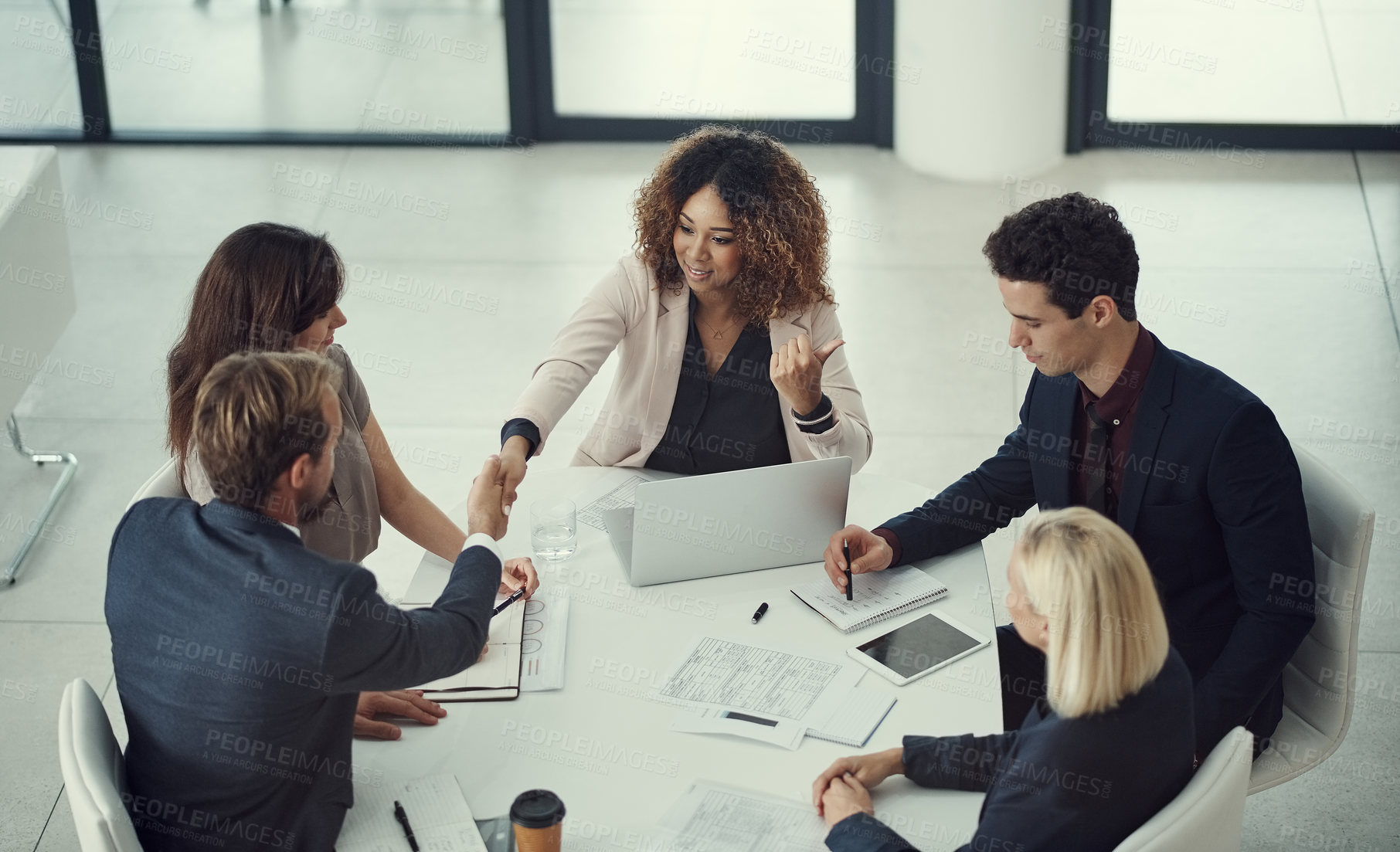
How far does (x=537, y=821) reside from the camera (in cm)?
195

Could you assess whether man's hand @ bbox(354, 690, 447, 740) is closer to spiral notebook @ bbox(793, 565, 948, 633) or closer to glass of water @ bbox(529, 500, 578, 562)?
glass of water @ bbox(529, 500, 578, 562)

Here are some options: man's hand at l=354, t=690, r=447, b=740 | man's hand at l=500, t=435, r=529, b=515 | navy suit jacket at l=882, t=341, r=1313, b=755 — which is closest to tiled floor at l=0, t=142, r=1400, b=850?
navy suit jacket at l=882, t=341, r=1313, b=755

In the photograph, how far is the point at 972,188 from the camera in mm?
6445

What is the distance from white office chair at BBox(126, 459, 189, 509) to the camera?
2480 millimetres

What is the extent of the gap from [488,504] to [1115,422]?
119 centimetres

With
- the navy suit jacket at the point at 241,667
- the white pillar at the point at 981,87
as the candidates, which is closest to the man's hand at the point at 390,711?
the navy suit jacket at the point at 241,667

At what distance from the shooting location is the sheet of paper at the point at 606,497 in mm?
2936

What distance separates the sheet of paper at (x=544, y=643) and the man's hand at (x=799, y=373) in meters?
0.65

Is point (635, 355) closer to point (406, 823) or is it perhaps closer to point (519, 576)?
point (519, 576)

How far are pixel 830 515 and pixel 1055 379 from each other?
535mm

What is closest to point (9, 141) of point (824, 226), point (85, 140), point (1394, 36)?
point (85, 140)

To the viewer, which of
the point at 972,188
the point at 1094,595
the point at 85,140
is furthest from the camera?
the point at 85,140

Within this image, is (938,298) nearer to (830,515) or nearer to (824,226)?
(824,226)

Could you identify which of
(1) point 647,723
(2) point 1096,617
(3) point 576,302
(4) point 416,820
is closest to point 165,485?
(4) point 416,820
